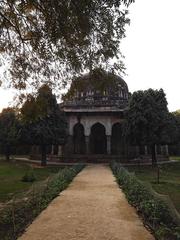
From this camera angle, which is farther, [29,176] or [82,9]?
[29,176]

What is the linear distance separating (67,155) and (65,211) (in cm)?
2565

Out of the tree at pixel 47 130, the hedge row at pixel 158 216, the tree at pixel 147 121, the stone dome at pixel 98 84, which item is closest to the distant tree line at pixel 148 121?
the tree at pixel 147 121

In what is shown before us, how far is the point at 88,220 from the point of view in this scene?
825 centimetres

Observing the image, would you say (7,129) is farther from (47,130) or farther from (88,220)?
(88,220)

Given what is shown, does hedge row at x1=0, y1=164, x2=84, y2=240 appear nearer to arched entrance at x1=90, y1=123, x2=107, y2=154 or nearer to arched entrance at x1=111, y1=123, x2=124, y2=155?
arched entrance at x1=111, y1=123, x2=124, y2=155

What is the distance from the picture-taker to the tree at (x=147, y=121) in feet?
92.6

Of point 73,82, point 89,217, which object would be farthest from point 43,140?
point 89,217

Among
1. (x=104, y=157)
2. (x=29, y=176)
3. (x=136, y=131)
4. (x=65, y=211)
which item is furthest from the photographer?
(x=104, y=157)

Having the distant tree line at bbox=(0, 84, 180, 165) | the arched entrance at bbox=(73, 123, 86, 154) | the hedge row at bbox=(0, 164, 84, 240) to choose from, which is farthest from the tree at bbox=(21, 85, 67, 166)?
the hedge row at bbox=(0, 164, 84, 240)

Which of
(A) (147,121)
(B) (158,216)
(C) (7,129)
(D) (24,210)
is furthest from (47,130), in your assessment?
(B) (158,216)

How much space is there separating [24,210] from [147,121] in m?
20.6

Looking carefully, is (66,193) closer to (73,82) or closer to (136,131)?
(73,82)

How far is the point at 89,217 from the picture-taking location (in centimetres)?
861

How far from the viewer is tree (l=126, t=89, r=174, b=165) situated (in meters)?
28.2
